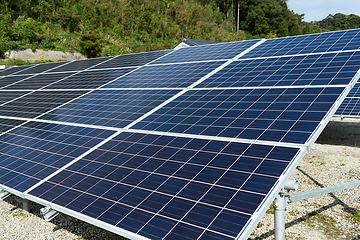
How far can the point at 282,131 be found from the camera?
7.19m

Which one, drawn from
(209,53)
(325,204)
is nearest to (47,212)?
(325,204)

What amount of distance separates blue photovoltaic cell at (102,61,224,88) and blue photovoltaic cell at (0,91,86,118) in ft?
7.78

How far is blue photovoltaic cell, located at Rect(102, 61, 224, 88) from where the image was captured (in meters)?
13.2

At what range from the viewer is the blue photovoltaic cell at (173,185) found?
5320 millimetres

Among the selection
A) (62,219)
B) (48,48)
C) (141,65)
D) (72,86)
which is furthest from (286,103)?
(48,48)

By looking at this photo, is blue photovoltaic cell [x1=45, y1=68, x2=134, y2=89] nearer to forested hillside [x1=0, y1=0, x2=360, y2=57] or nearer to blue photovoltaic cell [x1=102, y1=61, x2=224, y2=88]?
blue photovoltaic cell [x1=102, y1=61, x2=224, y2=88]

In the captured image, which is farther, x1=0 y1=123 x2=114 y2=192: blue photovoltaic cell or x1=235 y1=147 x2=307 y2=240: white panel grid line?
x1=0 y1=123 x2=114 y2=192: blue photovoltaic cell

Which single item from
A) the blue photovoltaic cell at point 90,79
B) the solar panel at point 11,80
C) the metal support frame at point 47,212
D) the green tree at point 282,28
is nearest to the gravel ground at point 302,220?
the metal support frame at point 47,212

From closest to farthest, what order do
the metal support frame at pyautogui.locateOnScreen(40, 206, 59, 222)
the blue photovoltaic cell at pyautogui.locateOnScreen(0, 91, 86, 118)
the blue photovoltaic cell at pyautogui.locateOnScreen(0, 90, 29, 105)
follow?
1. the metal support frame at pyautogui.locateOnScreen(40, 206, 59, 222)
2. the blue photovoltaic cell at pyautogui.locateOnScreen(0, 91, 86, 118)
3. the blue photovoltaic cell at pyautogui.locateOnScreen(0, 90, 29, 105)

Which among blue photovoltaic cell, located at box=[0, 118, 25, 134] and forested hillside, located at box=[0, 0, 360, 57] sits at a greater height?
forested hillside, located at box=[0, 0, 360, 57]

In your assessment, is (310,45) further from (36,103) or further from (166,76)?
(36,103)

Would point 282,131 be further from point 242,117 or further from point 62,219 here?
point 62,219

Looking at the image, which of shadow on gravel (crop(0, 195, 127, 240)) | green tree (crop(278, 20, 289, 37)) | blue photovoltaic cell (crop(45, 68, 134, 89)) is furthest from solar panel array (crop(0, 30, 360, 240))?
green tree (crop(278, 20, 289, 37))

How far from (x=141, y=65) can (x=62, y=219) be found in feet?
33.1
